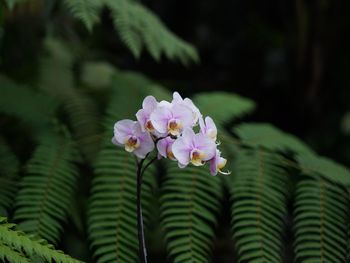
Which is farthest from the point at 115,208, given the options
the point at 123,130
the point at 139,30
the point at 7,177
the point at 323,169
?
the point at 139,30

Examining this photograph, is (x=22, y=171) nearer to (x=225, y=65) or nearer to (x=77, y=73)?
(x=77, y=73)

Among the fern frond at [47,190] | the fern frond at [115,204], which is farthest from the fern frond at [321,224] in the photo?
the fern frond at [47,190]

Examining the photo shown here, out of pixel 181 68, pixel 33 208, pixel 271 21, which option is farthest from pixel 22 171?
pixel 271 21

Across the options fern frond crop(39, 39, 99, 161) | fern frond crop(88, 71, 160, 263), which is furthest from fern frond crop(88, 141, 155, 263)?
fern frond crop(39, 39, 99, 161)

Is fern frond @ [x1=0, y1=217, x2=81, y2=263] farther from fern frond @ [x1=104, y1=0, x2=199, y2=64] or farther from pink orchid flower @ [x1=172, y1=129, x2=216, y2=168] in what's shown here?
fern frond @ [x1=104, y1=0, x2=199, y2=64]

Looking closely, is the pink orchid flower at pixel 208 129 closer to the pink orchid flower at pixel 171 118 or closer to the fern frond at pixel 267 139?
the pink orchid flower at pixel 171 118

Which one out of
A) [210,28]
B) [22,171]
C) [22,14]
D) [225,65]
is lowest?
[22,171]

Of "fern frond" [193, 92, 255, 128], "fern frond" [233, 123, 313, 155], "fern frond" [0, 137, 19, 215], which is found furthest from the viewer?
"fern frond" [193, 92, 255, 128]
